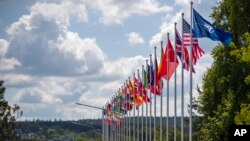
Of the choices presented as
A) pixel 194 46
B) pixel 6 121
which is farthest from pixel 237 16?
pixel 6 121

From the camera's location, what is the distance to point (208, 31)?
3419cm

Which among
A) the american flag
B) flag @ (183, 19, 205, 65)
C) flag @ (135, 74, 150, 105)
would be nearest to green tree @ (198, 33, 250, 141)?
flag @ (135, 74, 150, 105)

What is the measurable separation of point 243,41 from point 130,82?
63.6ft

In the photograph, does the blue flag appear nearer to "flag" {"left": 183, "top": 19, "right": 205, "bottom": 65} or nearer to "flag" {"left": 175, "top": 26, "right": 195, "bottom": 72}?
"flag" {"left": 183, "top": 19, "right": 205, "bottom": 65}

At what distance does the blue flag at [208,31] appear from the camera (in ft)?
109

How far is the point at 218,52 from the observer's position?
1996 inches

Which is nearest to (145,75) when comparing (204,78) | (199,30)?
(204,78)

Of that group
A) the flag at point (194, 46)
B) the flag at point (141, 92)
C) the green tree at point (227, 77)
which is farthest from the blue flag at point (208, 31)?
the flag at point (141, 92)

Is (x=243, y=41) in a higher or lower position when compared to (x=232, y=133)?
higher

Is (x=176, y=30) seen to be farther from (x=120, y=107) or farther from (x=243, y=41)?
(x=120, y=107)

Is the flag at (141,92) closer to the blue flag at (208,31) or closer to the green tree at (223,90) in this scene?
the green tree at (223,90)

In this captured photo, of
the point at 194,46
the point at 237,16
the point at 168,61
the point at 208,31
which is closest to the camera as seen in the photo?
the point at 208,31

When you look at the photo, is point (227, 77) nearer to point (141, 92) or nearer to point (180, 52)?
point (141, 92)

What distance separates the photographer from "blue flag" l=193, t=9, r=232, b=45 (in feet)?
109
